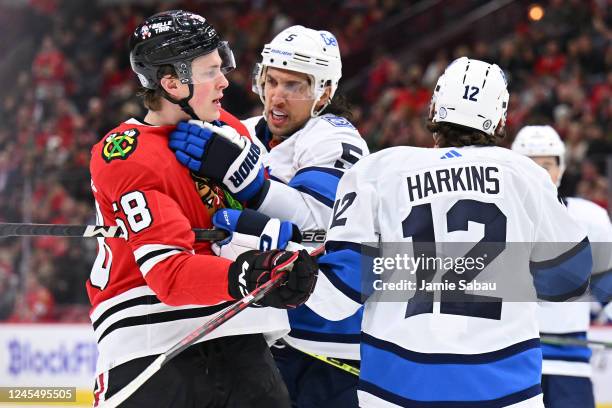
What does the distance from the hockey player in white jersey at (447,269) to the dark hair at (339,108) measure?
2.58 ft

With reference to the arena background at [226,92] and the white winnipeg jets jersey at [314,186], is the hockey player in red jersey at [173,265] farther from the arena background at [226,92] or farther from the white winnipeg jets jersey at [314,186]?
the arena background at [226,92]

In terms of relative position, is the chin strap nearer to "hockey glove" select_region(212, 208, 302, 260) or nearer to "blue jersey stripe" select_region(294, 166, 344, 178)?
"hockey glove" select_region(212, 208, 302, 260)

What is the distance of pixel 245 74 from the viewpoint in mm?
10062

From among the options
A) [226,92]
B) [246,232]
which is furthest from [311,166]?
[226,92]

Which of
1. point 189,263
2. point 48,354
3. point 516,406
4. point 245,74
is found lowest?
point 48,354

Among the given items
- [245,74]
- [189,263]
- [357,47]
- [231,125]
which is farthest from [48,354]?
[357,47]

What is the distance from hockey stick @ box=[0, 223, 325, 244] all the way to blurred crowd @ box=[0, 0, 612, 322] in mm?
3531

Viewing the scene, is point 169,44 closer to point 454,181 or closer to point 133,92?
point 454,181

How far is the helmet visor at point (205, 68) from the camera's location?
2.26 metres

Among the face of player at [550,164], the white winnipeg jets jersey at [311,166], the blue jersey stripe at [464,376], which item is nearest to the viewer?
the blue jersey stripe at [464,376]

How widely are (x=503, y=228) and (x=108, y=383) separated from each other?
0.95m

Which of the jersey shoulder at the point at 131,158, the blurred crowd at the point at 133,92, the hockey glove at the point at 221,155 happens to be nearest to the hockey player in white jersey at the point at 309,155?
the hockey glove at the point at 221,155

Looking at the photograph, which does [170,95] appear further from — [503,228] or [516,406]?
[516,406]

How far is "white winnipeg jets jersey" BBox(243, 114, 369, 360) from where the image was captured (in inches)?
98.2
